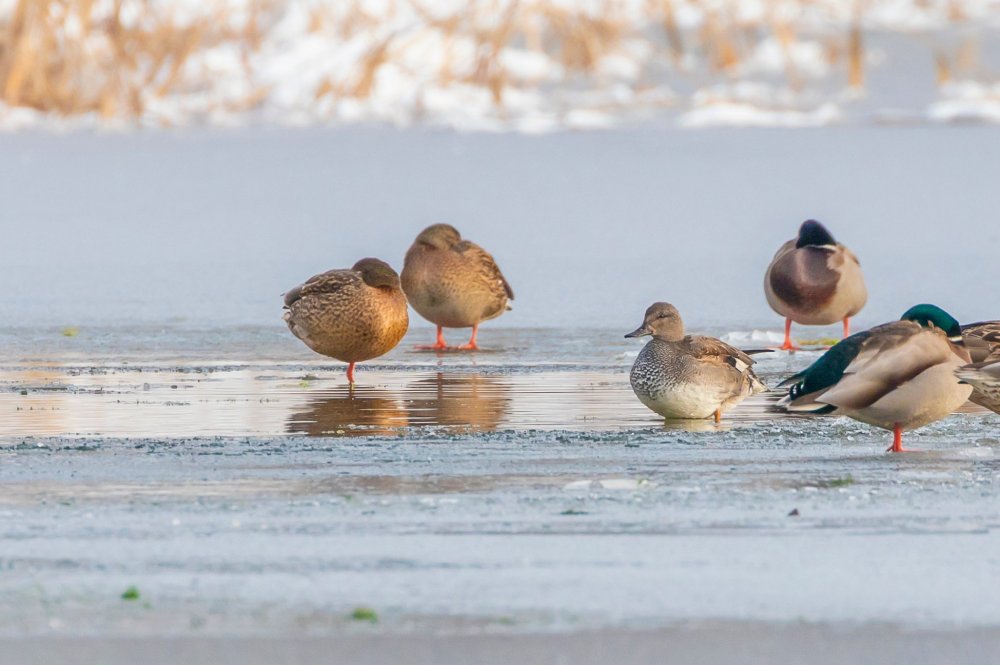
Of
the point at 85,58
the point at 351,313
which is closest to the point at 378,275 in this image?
the point at 351,313

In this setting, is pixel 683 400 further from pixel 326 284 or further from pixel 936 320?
pixel 326 284

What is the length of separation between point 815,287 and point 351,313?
290 centimetres

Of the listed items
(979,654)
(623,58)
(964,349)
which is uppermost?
(623,58)

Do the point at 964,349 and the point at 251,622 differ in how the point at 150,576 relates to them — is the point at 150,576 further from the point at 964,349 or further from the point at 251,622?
the point at 964,349

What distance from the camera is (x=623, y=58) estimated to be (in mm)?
22797

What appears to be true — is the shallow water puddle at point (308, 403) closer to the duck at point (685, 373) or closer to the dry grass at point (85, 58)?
the duck at point (685, 373)

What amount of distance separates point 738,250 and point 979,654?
1016cm

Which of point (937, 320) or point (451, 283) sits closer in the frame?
point (937, 320)

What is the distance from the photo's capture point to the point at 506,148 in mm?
19406

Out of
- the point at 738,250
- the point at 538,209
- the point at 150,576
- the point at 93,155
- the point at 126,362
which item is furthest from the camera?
the point at 93,155

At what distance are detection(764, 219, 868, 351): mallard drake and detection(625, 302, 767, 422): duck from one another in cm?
265

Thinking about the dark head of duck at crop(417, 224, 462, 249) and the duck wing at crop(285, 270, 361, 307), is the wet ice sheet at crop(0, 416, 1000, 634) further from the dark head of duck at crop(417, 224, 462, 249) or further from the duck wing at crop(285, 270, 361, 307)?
the dark head of duck at crop(417, 224, 462, 249)

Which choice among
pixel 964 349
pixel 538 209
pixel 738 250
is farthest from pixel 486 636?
pixel 538 209

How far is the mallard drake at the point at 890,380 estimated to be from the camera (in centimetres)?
660
